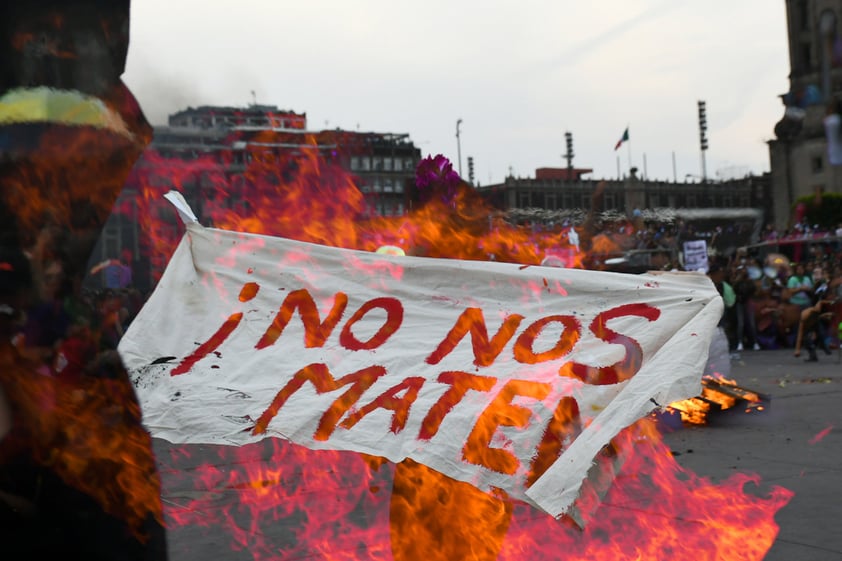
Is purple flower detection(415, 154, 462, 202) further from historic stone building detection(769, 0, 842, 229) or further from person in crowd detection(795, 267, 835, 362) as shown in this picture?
historic stone building detection(769, 0, 842, 229)

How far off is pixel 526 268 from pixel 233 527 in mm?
2575

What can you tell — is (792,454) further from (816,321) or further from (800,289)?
(800,289)

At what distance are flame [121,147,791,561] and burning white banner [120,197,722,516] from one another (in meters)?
0.20

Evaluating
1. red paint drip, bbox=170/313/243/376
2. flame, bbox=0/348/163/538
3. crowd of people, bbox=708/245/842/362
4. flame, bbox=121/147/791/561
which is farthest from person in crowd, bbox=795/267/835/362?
flame, bbox=0/348/163/538

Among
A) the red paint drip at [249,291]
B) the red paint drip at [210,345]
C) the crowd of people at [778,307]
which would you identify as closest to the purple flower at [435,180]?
the red paint drip at [249,291]

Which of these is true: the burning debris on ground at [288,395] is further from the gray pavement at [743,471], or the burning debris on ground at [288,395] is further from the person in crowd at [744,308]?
the person in crowd at [744,308]

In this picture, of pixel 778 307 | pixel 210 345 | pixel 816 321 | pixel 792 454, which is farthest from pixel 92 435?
pixel 778 307

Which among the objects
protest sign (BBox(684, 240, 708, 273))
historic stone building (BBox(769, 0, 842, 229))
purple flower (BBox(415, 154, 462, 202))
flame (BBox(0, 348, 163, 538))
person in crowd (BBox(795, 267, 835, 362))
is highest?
historic stone building (BBox(769, 0, 842, 229))

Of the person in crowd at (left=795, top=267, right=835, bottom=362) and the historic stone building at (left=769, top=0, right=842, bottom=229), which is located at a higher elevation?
the historic stone building at (left=769, top=0, right=842, bottom=229)

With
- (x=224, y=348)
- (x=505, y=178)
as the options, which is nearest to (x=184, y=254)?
(x=224, y=348)

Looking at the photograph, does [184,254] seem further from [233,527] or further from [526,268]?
[233,527]

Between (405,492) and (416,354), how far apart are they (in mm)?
583

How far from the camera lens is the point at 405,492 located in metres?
3.89

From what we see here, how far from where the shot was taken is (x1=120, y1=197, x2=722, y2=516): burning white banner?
3.33 metres
